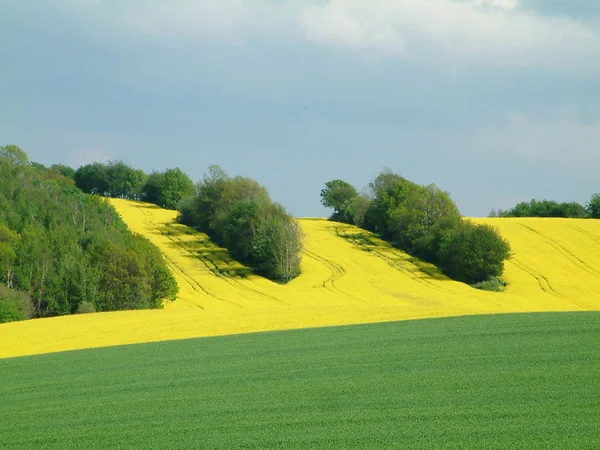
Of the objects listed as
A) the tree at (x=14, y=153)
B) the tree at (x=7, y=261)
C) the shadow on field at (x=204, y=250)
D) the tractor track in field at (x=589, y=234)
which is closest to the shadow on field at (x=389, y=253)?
the shadow on field at (x=204, y=250)

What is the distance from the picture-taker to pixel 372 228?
69125 millimetres

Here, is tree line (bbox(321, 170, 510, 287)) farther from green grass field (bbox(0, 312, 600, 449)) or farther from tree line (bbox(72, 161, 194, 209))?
green grass field (bbox(0, 312, 600, 449))

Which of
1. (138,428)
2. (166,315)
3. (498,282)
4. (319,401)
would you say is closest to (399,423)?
(319,401)

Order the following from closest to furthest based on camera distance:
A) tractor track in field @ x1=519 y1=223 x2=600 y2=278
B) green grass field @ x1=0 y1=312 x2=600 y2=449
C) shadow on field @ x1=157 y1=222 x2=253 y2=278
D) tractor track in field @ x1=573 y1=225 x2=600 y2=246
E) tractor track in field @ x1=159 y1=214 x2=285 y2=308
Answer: green grass field @ x1=0 y1=312 x2=600 y2=449
tractor track in field @ x1=159 y1=214 x2=285 y2=308
tractor track in field @ x1=519 y1=223 x2=600 y2=278
shadow on field @ x1=157 y1=222 x2=253 y2=278
tractor track in field @ x1=573 y1=225 x2=600 y2=246

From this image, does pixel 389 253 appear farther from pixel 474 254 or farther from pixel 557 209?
pixel 557 209

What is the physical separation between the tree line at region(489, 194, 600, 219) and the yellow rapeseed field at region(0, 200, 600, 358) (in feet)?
42.6

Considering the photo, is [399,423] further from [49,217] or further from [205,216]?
[205,216]

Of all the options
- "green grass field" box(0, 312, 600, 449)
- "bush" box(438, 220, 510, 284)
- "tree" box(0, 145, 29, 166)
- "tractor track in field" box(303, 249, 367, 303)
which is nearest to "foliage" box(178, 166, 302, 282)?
"tractor track in field" box(303, 249, 367, 303)

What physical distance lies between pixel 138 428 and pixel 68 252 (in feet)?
107

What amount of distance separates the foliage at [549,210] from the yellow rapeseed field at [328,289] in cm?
1406

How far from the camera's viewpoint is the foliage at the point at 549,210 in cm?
8290

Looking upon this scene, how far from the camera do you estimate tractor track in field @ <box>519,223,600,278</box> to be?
52469 millimetres

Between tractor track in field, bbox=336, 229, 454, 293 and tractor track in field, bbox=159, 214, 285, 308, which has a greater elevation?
tractor track in field, bbox=336, 229, 454, 293

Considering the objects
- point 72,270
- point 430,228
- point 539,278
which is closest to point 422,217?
point 430,228
